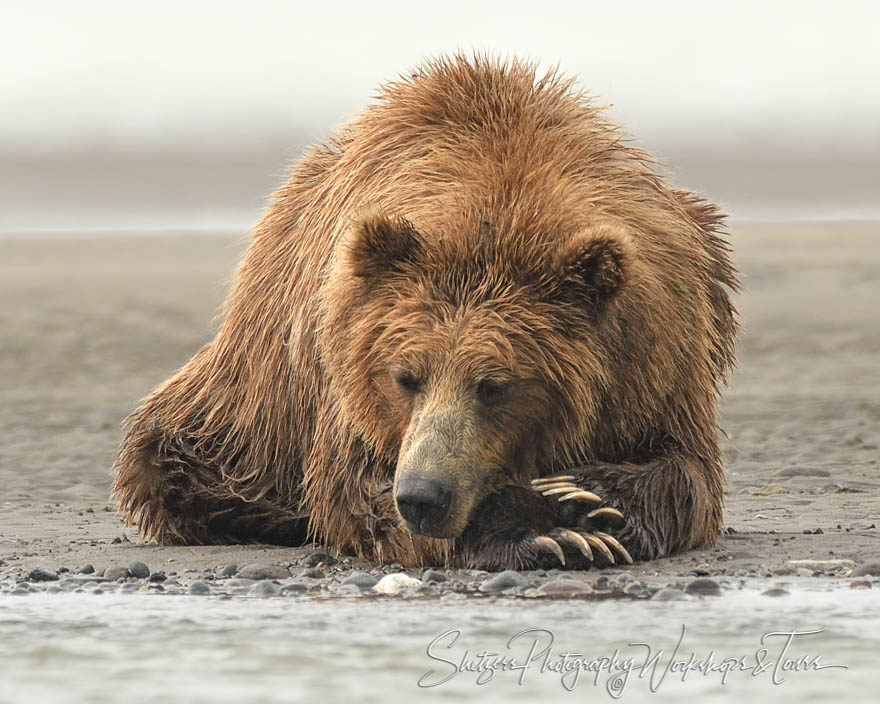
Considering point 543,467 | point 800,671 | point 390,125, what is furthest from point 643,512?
point 390,125

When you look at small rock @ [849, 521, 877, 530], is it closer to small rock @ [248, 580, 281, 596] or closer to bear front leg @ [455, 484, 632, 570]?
bear front leg @ [455, 484, 632, 570]

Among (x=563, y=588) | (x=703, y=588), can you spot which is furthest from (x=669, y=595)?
(x=563, y=588)

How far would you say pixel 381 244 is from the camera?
6859 millimetres

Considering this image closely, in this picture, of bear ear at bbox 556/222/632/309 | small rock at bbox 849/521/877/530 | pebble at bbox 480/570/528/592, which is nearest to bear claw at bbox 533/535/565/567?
pebble at bbox 480/570/528/592

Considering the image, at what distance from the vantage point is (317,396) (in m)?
7.75

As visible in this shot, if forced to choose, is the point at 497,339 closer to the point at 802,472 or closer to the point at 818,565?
the point at 818,565

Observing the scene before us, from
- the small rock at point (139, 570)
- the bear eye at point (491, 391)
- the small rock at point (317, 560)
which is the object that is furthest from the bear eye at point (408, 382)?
the small rock at point (139, 570)

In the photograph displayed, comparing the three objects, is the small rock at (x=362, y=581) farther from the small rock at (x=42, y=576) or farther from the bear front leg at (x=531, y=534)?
the small rock at (x=42, y=576)

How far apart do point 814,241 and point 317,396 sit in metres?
22.3

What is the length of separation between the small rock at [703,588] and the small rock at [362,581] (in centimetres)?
126

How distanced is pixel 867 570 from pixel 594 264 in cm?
172

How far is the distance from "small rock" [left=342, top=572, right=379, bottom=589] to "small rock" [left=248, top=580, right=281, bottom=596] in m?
0.28

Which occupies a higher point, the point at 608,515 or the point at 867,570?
the point at 608,515

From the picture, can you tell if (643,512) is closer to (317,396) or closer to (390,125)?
(317,396)
